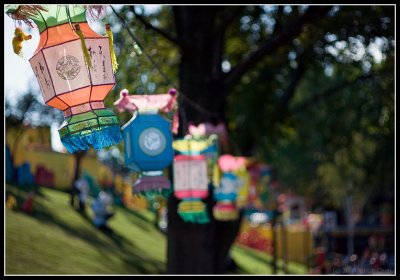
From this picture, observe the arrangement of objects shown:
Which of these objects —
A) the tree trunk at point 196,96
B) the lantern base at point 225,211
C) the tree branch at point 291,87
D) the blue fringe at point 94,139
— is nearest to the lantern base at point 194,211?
the lantern base at point 225,211

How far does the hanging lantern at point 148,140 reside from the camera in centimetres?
771

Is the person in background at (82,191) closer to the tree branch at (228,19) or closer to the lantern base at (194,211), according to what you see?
the tree branch at (228,19)

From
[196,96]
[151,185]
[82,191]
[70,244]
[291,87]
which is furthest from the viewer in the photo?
[82,191]

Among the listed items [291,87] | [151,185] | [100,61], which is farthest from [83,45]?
[291,87]

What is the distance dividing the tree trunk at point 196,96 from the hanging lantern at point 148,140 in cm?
358

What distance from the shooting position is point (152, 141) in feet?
25.4

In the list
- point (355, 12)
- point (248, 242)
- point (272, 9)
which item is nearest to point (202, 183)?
point (355, 12)

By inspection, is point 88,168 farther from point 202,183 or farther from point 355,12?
point 202,183

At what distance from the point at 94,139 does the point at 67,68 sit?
0.55m

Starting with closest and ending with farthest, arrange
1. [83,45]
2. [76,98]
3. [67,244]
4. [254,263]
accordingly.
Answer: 1. [83,45]
2. [76,98]
3. [67,244]
4. [254,263]

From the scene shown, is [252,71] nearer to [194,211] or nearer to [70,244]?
[70,244]

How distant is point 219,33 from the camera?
1329cm

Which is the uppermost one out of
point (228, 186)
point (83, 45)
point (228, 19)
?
point (228, 19)

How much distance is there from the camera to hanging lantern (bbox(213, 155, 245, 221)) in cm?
1091
